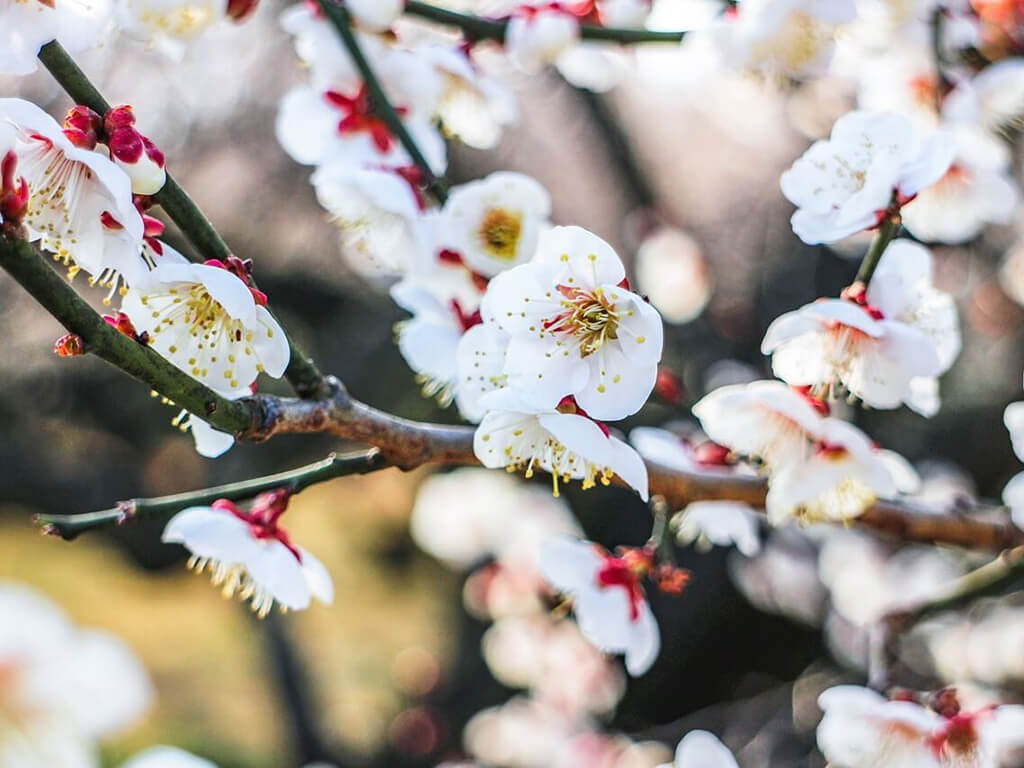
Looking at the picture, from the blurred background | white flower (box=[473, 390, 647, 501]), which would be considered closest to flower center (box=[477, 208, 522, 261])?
white flower (box=[473, 390, 647, 501])

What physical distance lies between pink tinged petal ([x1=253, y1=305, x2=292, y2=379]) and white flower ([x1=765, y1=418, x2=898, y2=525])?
54 cm

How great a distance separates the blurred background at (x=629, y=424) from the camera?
8.99ft

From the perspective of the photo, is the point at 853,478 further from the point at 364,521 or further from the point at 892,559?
the point at 364,521

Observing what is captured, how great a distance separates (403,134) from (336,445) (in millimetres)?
2233

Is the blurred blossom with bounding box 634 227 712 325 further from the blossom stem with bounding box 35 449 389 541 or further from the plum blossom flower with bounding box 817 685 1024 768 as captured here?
the blossom stem with bounding box 35 449 389 541

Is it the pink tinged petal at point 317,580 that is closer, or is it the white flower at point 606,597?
the pink tinged petal at point 317,580

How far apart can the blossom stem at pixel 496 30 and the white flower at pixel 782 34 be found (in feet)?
0.23

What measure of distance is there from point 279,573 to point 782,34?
90 cm

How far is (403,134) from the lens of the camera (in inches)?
43.5

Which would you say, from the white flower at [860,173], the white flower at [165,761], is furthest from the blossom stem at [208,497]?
the white flower at [860,173]

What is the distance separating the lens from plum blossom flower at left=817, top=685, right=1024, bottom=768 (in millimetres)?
1031

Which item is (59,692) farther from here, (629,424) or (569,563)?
(629,424)

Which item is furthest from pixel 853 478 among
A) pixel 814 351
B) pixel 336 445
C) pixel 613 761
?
pixel 336 445

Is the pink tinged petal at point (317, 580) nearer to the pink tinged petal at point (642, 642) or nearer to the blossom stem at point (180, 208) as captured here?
the blossom stem at point (180, 208)
